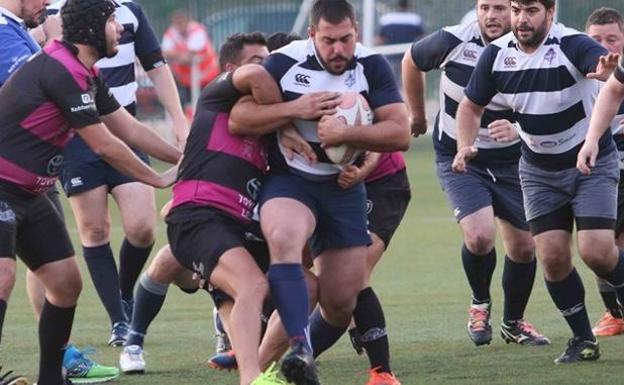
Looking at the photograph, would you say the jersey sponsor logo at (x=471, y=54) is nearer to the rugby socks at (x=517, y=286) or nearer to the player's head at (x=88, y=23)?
the rugby socks at (x=517, y=286)

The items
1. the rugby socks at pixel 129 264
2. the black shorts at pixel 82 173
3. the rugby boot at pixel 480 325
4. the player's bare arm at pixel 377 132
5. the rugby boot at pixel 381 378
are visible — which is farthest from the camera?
the rugby socks at pixel 129 264

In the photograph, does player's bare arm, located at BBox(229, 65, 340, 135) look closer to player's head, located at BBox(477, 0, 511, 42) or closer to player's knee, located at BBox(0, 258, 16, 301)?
player's knee, located at BBox(0, 258, 16, 301)

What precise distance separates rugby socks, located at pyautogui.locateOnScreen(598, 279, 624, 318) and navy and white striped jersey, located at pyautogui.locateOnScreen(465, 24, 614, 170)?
1366 mm

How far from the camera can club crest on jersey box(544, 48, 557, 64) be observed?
8734 mm

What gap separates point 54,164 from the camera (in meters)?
7.84

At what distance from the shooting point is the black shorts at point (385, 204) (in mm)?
8828

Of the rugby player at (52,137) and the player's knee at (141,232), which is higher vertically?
the rugby player at (52,137)

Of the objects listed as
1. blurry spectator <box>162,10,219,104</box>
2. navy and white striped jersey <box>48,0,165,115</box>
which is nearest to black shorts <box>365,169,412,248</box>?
navy and white striped jersey <box>48,0,165,115</box>

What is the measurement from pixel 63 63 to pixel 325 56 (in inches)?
49.4

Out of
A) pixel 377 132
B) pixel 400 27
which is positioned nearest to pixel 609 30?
pixel 377 132

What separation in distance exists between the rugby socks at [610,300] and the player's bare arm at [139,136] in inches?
128

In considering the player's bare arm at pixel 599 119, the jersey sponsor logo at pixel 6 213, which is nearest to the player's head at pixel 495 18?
the player's bare arm at pixel 599 119

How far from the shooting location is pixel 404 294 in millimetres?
12078

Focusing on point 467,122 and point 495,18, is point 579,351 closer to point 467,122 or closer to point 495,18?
point 467,122
